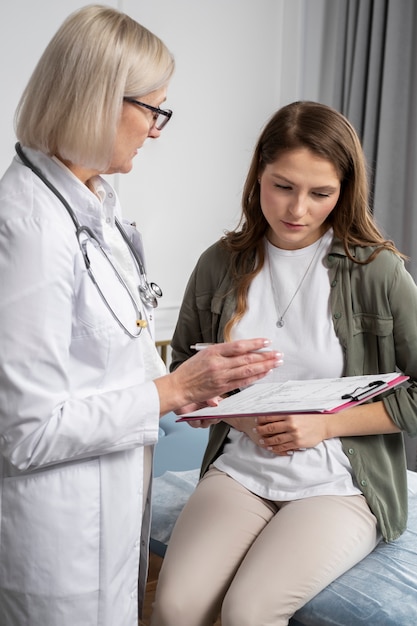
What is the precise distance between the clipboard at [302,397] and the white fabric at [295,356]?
13 cm

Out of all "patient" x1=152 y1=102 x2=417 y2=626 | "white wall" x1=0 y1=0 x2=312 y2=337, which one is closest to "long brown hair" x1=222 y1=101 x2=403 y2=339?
"patient" x1=152 y1=102 x2=417 y2=626

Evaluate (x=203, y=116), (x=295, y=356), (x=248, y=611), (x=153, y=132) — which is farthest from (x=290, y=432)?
(x=203, y=116)

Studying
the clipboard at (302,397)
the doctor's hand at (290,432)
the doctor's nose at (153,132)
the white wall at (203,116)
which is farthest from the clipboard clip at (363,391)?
the white wall at (203,116)

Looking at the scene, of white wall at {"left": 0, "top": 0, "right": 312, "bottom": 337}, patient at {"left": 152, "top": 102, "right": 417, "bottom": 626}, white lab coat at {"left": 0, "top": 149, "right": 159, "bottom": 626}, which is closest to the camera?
white lab coat at {"left": 0, "top": 149, "right": 159, "bottom": 626}

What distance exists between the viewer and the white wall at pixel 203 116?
3238 millimetres

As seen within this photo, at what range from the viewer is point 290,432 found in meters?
1.64

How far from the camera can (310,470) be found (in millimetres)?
1662

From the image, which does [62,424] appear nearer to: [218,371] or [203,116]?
[218,371]

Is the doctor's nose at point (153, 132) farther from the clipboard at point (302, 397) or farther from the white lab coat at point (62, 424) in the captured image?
the clipboard at point (302, 397)

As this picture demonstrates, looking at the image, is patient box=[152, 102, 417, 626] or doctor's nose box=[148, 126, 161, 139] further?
patient box=[152, 102, 417, 626]

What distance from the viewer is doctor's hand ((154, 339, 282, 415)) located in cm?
131

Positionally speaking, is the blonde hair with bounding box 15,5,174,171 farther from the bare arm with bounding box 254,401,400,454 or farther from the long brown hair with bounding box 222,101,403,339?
the bare arm with bounding box 254,401,400,454

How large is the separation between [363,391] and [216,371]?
0.31 metres

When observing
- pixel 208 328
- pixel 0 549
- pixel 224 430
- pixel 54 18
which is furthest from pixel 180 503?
pixel 54 18
